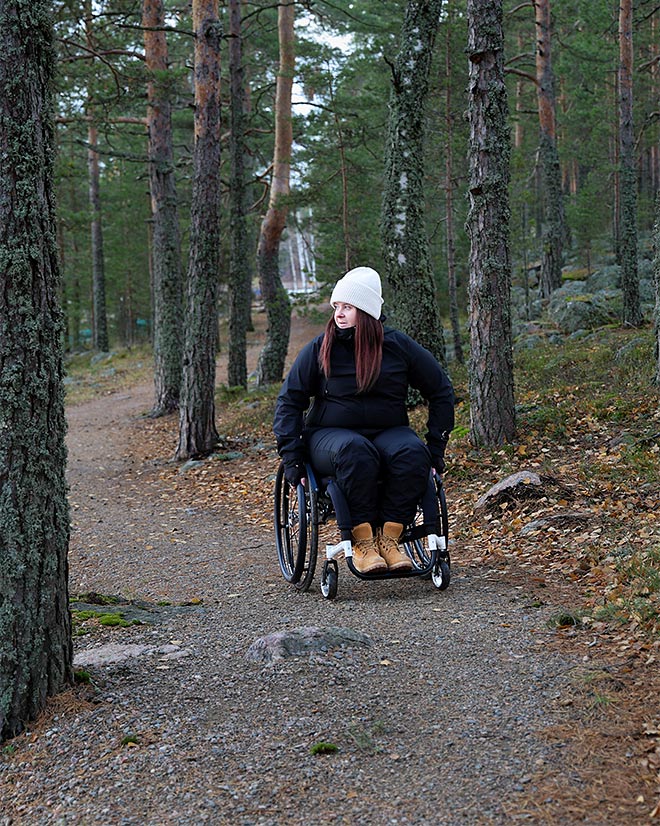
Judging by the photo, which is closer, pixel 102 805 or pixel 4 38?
pixel 102 805

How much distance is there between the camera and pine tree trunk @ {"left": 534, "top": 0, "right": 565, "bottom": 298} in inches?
800

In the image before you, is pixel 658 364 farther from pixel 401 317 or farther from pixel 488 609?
pixel 488 609

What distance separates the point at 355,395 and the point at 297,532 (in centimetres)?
112

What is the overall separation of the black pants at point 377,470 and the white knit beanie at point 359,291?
771 mm

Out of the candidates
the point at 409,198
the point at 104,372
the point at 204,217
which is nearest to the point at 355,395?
the point at 409,198

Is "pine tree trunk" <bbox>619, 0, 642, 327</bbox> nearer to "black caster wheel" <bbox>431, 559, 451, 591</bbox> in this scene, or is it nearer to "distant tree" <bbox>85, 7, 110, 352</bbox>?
"black caster wheel" <bbox>431, 559, 451, 591</bbox>

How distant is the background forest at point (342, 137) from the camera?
47.9 ft

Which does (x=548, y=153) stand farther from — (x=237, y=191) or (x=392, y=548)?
(x=392, y=548)

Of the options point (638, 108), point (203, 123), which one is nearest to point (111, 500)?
point (203, 123)

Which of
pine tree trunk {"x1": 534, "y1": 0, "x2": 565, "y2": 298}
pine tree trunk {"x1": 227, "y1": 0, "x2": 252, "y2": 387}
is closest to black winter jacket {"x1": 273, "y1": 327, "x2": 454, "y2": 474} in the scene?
pine tree trunk {"x1": 227, "y1": 0, "x2": 252, "y2": 387}

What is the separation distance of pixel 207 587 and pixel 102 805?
10.1 feet

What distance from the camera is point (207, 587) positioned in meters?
6.04

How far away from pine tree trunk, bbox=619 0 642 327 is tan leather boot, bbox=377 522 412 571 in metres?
13.2

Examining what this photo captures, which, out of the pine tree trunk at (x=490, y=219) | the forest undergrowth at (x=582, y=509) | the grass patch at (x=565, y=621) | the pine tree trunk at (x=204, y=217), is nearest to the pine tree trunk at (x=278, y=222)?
the forest undergrowth at (x=582, y=509)
